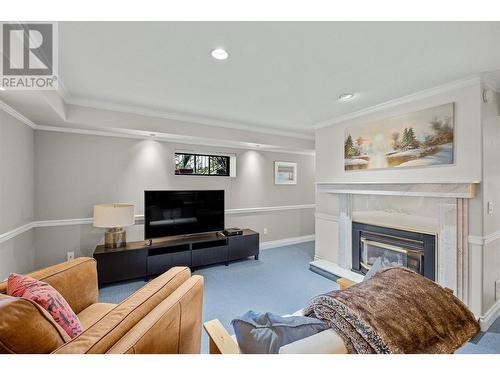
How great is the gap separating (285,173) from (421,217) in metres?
2.77

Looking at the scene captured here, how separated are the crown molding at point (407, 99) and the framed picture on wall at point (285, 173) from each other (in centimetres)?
146

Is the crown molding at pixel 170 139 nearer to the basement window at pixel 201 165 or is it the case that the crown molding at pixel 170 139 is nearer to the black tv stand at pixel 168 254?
the basement window at pixel 201 165

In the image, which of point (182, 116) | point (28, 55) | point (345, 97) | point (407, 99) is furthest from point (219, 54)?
point (407, 99)

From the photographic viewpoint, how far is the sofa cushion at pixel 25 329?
0.78m

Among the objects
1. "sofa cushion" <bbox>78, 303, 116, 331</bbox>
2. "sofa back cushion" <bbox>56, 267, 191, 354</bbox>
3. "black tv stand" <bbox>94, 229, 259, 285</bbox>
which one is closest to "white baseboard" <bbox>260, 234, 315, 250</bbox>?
"black tv stand" <bbox>94, 229, 259, 285</bbox>

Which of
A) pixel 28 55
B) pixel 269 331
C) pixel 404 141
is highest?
pixel 28 55

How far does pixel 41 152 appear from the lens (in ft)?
9.70

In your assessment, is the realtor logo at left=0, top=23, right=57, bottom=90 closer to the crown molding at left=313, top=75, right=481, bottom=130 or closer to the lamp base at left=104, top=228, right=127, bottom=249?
the lamp base at left=104, top=228, right=127, bottom=249

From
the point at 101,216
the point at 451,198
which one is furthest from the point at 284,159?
→ the point at 101,216

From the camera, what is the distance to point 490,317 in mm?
2197

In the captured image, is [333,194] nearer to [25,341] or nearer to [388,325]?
[388,325]

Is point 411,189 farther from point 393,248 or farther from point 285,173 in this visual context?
point 285,173

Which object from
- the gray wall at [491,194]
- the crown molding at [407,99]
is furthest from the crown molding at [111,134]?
the gray wall at [491,194]

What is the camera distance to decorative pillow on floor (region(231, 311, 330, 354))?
2.79 ft
